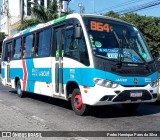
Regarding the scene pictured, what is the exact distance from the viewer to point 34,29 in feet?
42.4

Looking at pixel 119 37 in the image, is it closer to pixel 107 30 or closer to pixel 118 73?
pixel 107 30

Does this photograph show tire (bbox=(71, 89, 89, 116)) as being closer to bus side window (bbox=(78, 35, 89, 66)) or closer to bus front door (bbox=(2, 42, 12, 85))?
bus side window (bbox=(78, 35, 89, 66))

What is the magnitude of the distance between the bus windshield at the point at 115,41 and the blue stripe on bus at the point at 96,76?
18.5 inches

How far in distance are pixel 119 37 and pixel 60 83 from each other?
2.34 m

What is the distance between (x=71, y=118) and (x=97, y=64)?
167 cm

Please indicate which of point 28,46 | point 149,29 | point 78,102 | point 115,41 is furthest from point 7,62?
point 149,29

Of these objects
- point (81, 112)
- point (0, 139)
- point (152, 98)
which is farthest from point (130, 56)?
point (0, 139)

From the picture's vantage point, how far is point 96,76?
853 centimetres

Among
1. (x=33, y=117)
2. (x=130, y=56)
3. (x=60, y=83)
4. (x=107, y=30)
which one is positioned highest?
(x=107, y=30)

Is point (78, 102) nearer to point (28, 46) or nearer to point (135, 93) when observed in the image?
point (135, 93)

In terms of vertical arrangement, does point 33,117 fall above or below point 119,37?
below

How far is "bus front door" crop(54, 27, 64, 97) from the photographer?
1034 cm

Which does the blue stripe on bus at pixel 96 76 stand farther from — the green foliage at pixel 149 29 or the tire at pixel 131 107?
the green foliage at pixel 149 29

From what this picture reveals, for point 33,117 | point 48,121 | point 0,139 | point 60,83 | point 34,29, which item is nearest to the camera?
point 0,139
